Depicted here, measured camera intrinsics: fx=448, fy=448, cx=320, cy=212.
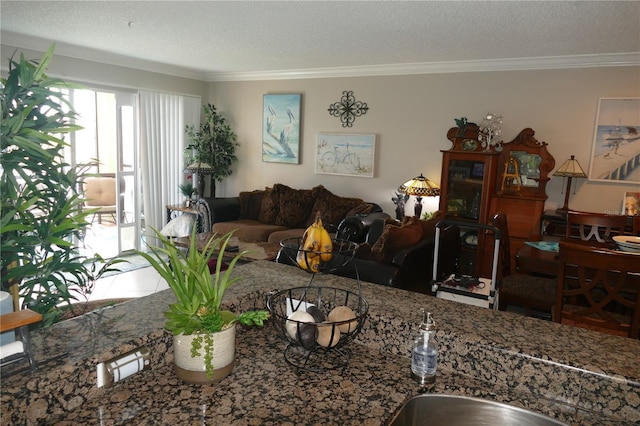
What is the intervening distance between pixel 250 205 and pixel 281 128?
1.14 metres

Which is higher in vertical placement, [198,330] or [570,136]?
[570,136]

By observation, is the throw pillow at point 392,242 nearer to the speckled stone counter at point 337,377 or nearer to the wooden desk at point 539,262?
the wooden desk at point 539,262

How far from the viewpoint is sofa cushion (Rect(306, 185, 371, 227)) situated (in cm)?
530

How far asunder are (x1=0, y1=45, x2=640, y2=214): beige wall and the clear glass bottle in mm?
4116

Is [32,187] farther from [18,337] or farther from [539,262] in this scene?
[539,262]

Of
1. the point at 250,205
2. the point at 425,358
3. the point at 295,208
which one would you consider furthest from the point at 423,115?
the point at 425,358

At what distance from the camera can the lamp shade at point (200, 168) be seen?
19.9 ft

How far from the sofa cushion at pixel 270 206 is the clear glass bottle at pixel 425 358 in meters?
4.80

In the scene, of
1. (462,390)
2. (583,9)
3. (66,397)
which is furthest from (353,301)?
(583,9)

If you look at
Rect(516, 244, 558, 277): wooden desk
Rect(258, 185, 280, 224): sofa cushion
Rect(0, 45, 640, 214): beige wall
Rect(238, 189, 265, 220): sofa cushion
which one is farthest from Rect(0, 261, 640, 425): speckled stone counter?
Rect(238, 189, 265, 220): sofa cushion

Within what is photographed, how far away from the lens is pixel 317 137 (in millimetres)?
5867

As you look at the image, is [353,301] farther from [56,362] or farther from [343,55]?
[343,55]

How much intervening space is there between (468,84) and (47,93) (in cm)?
465

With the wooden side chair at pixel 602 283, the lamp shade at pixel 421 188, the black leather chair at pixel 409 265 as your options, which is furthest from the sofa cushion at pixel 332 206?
the wooden side chair at pixel 602 283
